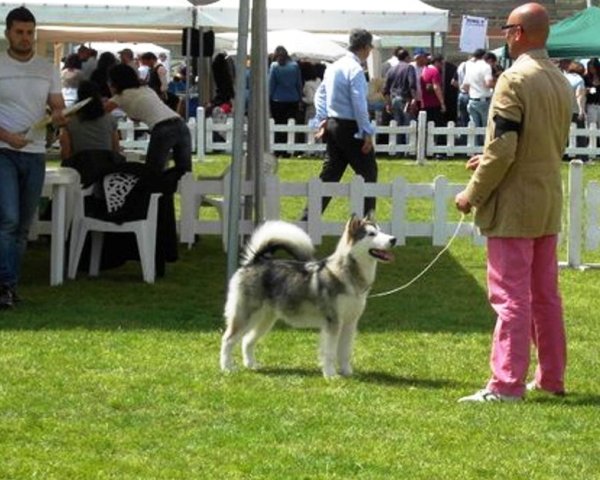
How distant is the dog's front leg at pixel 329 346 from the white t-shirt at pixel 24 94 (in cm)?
302

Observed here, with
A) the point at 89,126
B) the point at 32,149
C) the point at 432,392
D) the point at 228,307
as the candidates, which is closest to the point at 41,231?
the point at 89,126

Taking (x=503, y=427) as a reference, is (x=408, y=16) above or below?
above

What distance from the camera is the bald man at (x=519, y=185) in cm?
770

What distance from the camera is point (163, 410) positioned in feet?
25.1

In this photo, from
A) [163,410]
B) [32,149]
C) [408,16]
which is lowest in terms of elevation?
[163,410]

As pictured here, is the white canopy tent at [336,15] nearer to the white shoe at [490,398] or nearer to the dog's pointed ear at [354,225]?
the dog's pointed ear at [354,225]

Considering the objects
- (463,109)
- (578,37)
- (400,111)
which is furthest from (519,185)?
(400,111)

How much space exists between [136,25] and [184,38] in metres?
2.79

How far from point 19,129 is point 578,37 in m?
17.8

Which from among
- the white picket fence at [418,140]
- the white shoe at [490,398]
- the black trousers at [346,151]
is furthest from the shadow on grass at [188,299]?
the white picket fence at [418,140]

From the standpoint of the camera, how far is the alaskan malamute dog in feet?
28.1

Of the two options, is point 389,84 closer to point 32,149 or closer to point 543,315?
point 32,149

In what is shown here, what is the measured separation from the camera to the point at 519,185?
25.6 feet

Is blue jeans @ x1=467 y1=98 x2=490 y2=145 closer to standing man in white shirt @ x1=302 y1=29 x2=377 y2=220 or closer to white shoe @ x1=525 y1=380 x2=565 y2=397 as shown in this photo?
standing man in white shirt @ x1=302 y1=29 x2=377 y2=220
